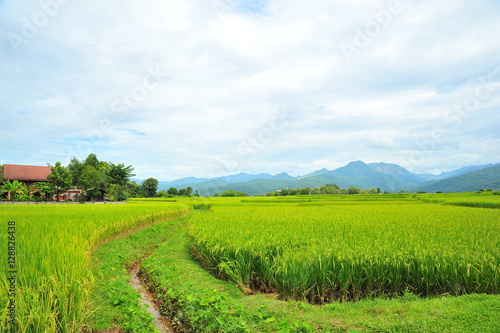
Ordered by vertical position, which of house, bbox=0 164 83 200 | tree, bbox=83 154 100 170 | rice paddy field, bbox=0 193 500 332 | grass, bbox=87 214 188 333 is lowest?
grass, bbox=87 214 188 333

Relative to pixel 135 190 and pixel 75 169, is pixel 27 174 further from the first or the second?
pixel 135 190

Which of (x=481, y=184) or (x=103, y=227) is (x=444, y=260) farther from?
(x=481, y=184)

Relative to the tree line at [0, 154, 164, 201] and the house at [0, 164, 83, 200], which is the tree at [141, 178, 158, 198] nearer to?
the tree line at [0, 154, 164, 201]

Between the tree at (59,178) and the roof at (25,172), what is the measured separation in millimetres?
9088

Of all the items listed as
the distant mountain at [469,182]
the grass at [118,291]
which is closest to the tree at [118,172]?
the grass at [118,291]

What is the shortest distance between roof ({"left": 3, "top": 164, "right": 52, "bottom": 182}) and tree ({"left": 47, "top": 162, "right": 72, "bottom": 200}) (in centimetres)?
909

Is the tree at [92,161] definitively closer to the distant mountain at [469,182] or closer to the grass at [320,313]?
the grass at [320,313]

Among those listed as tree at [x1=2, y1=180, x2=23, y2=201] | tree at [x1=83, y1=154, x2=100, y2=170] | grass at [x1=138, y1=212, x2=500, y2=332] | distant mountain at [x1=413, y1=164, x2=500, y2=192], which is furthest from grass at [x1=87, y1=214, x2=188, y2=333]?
distant mountain at [x1=413, y1=164, x2=500, y2=192]

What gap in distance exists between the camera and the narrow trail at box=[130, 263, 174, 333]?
534cm

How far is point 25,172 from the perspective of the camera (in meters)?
50.3

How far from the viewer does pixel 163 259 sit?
9.10m

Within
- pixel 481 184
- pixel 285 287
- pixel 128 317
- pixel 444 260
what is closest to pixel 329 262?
pixel 285 287

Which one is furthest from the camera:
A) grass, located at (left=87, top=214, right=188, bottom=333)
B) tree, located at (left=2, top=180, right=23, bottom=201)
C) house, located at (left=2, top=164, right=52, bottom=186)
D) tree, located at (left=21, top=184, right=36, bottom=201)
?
house, located at (left=2, top=164, right=52, bottom=186)

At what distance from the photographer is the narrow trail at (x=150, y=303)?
5344 mm
